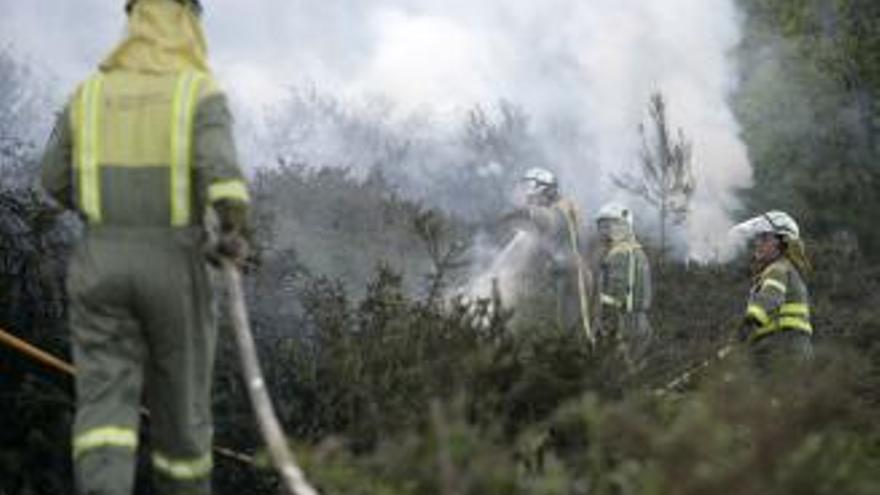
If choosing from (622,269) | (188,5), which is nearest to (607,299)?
(622,269)

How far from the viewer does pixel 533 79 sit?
19.7 meters

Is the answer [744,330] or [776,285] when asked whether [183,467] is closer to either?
[776,285]

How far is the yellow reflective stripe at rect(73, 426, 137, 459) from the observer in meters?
4.24

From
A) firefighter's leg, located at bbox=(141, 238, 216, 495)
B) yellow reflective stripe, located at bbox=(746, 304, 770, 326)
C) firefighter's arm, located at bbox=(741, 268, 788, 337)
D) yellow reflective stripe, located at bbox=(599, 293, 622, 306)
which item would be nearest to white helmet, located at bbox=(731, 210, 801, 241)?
firefighter's arm, located at bbox=(741, 268, 788, 337)

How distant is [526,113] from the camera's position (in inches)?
776

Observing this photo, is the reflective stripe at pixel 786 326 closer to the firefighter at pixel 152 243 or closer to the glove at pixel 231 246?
the firefighter at pixel 152 243

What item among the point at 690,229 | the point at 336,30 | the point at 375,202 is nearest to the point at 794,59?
the point at 690,229

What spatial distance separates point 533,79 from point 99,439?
15944 millimetres

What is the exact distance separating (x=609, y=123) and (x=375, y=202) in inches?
265

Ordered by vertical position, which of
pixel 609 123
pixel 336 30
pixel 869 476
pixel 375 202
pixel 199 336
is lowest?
pixel 869 476

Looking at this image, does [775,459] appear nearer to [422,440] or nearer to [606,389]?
[422,440]

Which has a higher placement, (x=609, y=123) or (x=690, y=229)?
(x=609, y=123)

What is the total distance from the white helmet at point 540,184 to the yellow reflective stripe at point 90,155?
652 centimetres

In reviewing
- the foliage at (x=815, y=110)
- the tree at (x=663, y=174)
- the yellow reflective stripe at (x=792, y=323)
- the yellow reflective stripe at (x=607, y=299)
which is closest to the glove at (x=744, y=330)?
the yellow reflective stripe at (x=792, y=323)
